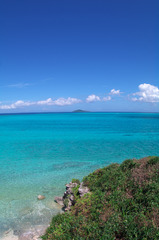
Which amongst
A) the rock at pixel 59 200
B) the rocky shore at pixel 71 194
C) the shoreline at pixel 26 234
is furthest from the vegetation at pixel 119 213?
the rock at pixel 59 200

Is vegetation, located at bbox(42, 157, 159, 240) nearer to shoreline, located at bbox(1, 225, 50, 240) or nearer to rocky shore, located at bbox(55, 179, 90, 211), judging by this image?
rocky shore, located at bbox(55, 179, 90, 211)

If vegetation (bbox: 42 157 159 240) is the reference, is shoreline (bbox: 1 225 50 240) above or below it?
below

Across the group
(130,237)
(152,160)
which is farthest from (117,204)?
(152,160)

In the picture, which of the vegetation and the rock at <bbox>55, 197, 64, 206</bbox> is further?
the rock at <bbox>55, 197, 64, 206</bbox>

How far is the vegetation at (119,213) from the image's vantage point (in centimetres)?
686

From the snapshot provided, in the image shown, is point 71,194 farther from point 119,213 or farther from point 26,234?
point 119,213

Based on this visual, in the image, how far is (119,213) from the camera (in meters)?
7.89

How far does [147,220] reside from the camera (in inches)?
277

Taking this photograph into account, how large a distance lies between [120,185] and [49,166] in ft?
54.4

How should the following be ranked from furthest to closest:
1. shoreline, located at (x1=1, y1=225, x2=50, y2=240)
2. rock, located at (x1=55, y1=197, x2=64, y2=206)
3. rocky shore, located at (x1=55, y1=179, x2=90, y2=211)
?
rock, located at (x1=55, y1=197, x2=64, y2=206) < rocky shore, located at (x1=55, y1=179, x2=90, y2=211) < shoreline, located at (x1=1, y1=225, x2=50, y2=240)

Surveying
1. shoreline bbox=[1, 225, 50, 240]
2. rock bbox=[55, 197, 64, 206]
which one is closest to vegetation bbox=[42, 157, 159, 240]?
shoreline bbox=[1, 225, 50, 240]

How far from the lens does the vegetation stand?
22.5 feet

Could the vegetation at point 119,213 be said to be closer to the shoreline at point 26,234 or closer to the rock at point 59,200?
the shoreline at point 26,234

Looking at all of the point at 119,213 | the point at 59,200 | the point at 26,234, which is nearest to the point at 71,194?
the point at 59,200
